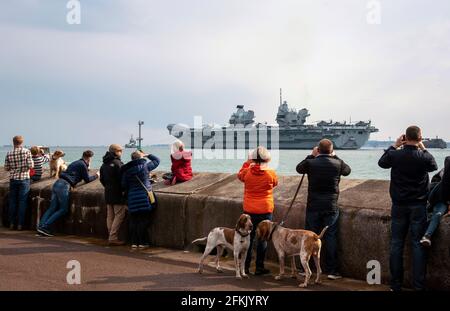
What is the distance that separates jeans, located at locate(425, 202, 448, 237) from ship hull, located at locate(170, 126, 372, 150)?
130m

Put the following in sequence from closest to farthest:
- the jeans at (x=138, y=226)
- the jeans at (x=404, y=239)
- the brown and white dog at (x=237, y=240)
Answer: the jeans at (x=404, y=239), the brown and white dog at (x=237, y=240), the jeans at (x=138, y=226)

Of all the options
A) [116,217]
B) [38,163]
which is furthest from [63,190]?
[38,163]

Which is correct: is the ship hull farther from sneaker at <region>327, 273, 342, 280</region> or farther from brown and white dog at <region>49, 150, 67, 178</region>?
sneaker at <region>327, 273, 342, 280</region>

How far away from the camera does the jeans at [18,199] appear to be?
32.5 ft

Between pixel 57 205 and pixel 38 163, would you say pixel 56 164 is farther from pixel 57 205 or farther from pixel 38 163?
pixel 57 205

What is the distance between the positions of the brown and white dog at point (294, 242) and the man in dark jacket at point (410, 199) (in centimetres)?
77

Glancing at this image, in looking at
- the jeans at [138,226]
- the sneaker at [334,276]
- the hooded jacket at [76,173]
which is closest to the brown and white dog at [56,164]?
the hooded jacket at [76,173]

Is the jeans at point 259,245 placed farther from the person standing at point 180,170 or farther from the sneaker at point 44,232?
the sneaker at point 44,232

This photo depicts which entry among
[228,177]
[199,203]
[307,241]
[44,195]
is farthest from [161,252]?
[44,195]

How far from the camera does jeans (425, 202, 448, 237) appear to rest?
5.43 metres

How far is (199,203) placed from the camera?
7934mm

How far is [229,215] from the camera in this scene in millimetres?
7512
